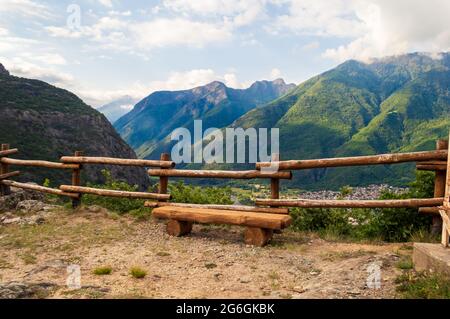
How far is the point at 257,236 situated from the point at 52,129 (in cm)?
6841

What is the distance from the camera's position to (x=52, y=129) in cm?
6712

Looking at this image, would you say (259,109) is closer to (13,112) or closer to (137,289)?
(13,112)

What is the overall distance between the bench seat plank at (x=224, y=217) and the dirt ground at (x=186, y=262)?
44cm

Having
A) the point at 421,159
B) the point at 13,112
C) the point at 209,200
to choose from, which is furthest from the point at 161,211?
the point at 13,112

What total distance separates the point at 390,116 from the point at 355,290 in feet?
569

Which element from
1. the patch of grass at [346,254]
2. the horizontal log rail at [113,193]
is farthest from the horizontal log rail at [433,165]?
the horizontal log rail at [113,193]

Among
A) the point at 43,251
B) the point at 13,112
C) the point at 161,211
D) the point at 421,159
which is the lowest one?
the point at 43,251

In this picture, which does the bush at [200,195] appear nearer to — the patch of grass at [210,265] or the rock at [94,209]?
the rock at [94,209]

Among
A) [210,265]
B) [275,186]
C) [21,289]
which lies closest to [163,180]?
[275,186]

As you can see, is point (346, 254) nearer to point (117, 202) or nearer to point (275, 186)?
point (275, 186)

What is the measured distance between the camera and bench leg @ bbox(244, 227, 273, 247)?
6898 mm

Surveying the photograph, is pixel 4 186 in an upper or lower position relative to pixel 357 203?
lower

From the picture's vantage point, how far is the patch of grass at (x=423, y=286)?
4.04 m

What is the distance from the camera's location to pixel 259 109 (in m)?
188
